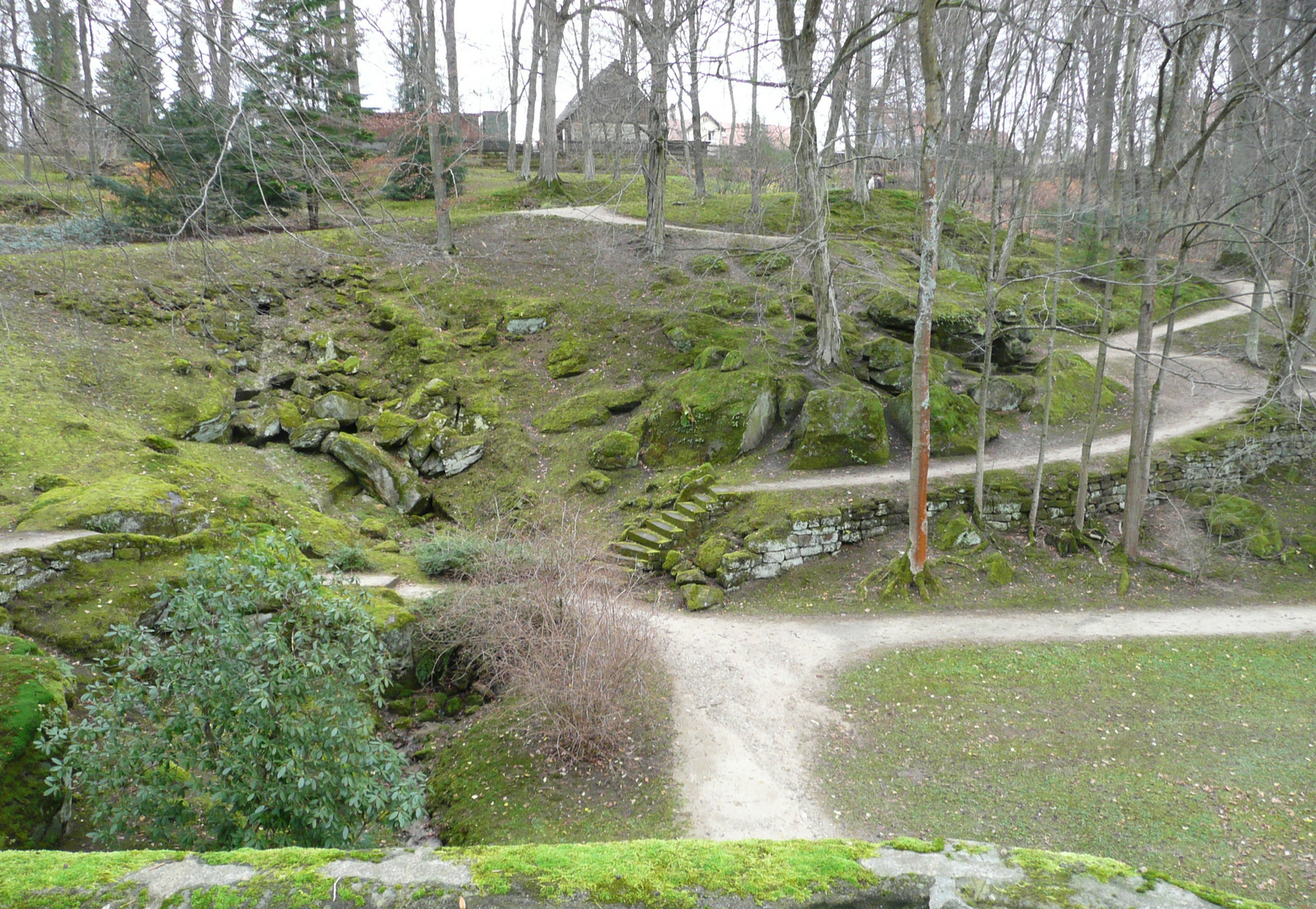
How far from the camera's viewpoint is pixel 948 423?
16172 millimetres

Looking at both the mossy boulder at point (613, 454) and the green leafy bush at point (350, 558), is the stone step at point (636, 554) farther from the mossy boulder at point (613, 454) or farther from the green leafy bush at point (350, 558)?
the green leafy bush at point (350, 558)

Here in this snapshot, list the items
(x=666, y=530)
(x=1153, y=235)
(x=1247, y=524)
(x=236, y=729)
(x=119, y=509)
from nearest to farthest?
(x=236, y=729), (x=119, y=509), (x=1153, y=235), (x=666, y=530), (x=1247, y=524)

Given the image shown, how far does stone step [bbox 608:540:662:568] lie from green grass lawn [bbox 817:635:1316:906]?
4.14 m

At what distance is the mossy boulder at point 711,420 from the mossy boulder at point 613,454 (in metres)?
0.40

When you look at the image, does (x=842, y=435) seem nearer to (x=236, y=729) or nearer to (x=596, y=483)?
(x=596, y=483)

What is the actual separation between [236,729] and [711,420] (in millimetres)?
12443

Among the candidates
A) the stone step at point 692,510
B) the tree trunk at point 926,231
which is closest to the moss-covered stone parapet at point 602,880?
the tree trunk at point 926,231

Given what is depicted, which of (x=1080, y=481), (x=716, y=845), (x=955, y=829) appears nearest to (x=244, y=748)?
(x=716, y=845)

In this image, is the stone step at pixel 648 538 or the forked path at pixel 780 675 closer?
the forked path at pixel 780 675

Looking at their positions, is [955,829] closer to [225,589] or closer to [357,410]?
[225,589]

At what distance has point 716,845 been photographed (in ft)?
11.9

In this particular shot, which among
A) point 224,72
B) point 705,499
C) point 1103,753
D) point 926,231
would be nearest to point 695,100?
point 926,231

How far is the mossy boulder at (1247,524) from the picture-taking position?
13.7m

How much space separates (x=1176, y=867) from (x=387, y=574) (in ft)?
36.0
